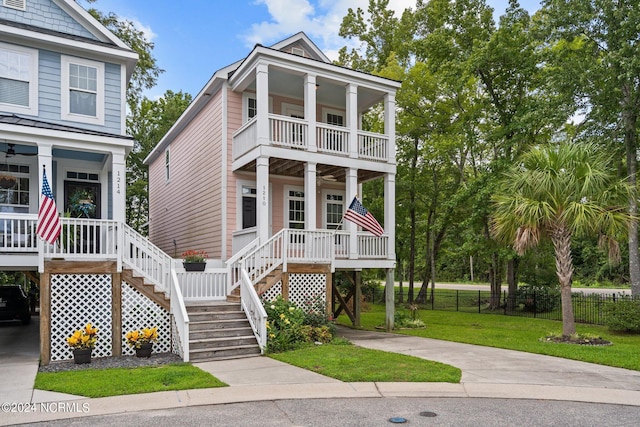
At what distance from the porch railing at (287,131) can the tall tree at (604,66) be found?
391 inches

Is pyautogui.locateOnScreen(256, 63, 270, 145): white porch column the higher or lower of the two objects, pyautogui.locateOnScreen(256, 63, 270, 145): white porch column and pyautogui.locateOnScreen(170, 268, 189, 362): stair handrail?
the higher

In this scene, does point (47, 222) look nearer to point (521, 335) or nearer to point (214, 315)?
point (214, 315)

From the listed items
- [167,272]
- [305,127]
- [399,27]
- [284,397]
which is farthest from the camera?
[399,27]

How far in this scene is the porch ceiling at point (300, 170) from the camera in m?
14.7

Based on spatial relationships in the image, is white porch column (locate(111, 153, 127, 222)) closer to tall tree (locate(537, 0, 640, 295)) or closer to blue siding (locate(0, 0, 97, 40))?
blue siding (locate(0, 0, 97, 40))

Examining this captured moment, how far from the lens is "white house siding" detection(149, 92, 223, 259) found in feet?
53.2

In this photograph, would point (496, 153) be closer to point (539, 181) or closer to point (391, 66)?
point (391, 66)

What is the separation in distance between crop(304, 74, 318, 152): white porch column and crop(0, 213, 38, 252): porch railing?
24.2 ft

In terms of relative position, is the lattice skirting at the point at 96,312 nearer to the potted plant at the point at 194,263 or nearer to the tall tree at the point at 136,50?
the potted plant at the point at 194,263

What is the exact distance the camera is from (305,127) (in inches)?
563

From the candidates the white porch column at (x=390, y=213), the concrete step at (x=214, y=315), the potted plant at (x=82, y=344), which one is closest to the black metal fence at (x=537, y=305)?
the white porch column at (x=390, y=213)

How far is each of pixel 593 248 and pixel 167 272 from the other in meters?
40.5

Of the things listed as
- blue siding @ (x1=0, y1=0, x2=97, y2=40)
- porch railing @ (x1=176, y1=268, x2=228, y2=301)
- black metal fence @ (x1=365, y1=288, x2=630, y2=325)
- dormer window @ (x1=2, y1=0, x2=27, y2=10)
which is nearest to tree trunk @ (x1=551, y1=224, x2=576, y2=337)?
black metal fence @ (x1=365, y1=288, x2=630, y2=325)

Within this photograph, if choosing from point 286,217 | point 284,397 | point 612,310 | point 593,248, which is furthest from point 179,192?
point 593,248
